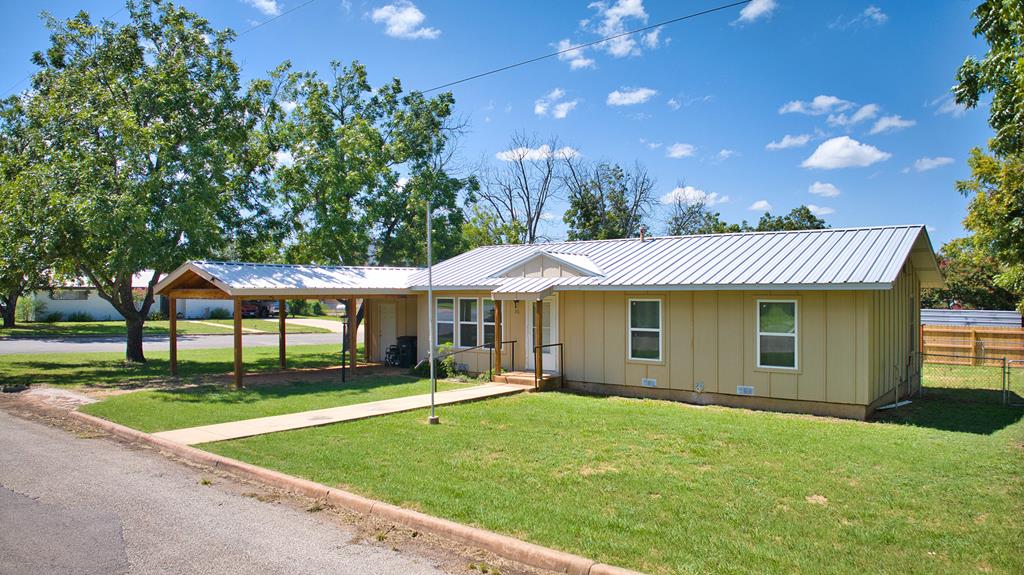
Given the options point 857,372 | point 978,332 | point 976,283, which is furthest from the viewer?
point 976,283

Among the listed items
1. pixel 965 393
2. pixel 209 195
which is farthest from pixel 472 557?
pixel 209 195

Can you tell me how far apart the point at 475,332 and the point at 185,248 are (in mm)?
9098

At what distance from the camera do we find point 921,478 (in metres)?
7.87

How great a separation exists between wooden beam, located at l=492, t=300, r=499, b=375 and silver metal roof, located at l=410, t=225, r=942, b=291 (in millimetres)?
671

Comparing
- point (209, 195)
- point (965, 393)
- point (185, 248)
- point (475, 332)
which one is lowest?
point (965, 393)

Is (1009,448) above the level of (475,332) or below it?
below

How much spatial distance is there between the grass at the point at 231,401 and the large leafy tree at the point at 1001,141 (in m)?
11.8

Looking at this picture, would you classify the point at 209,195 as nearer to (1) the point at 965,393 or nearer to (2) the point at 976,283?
(1) the point at 965,393

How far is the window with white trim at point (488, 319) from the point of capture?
59.6ft

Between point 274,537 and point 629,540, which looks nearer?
point 629,540

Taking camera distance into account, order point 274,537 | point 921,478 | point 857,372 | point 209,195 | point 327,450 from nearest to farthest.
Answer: point 274,537 < point 921,478 < point 327,450 < point 857,372 < point 209,195

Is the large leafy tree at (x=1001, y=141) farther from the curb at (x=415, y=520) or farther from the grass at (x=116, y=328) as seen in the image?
the grass at (x=116, y=328)

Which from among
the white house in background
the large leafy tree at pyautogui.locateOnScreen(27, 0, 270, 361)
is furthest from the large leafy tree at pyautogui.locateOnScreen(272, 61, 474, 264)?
the white house in background

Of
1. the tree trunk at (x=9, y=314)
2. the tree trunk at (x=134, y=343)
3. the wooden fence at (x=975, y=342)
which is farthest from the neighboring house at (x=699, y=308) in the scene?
the tree trunk at (x=9, y=314)
